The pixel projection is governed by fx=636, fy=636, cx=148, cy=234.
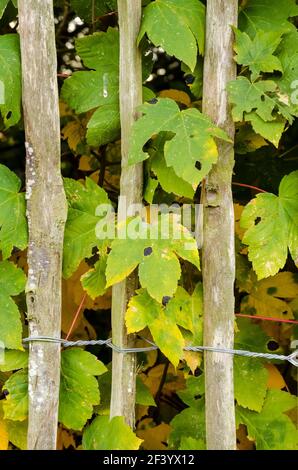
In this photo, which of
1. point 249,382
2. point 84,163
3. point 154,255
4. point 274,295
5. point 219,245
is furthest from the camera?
point 84,163

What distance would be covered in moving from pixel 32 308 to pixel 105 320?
1036mm

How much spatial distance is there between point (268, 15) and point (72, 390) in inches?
39.8

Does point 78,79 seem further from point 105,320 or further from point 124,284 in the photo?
point 105,320

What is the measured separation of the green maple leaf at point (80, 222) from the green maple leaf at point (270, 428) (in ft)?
1.91

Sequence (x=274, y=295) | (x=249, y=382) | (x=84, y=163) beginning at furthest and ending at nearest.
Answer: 1. (x=84, y=163)
2. (x=274, y=295)
3. (x=249, y=382)

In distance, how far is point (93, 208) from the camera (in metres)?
1.52

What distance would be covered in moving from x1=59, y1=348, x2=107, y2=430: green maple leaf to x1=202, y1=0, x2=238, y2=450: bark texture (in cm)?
26

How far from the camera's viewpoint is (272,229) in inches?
58.3

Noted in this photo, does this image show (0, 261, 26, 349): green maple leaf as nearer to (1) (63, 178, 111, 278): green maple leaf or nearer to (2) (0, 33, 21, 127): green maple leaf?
(1) (63, 178, 111, 278): green maple leaf

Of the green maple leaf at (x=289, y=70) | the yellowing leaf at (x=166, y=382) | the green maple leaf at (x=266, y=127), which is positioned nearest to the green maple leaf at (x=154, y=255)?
the green maple leaf at (x=266, y=127)

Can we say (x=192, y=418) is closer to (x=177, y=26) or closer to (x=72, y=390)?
(x=72, y=390)

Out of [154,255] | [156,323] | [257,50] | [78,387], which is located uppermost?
[257,50]

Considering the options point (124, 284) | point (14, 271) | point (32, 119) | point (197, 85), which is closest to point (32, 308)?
point (14, 271)

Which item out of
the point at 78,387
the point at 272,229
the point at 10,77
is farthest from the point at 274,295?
the point at 10,77
